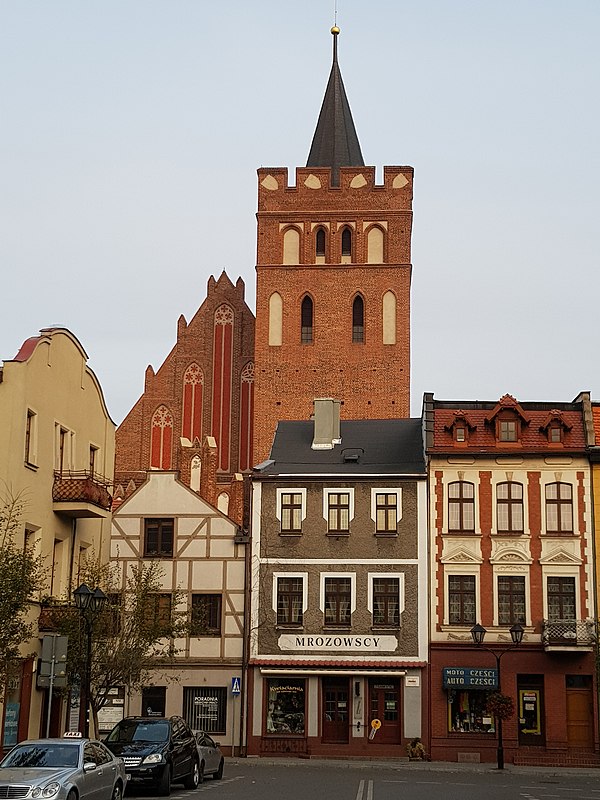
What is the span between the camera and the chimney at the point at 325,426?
4612cm

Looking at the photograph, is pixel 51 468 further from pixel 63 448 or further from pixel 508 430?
pixel 508 430

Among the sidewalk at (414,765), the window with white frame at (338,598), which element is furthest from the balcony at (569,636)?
the window with white frame at (338,598)

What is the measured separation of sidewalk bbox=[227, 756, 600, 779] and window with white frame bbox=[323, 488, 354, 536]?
7.60m

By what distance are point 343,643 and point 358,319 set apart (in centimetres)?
2348

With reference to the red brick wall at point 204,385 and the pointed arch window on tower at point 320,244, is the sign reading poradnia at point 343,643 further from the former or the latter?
the pointed arch window on tower at point 320,244

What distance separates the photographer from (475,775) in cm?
3434

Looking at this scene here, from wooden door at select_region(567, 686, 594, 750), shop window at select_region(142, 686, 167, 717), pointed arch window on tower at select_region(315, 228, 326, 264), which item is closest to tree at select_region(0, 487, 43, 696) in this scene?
shop window at select_region(142, 686, 167, 717)

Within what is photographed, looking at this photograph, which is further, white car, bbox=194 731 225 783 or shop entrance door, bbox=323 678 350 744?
shop entrance door, bbox=323 678 350 744

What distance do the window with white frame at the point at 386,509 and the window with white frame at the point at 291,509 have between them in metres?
2.44

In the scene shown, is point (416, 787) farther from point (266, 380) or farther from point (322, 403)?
point (266, 380)

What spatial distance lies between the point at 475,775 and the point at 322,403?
16385 mm

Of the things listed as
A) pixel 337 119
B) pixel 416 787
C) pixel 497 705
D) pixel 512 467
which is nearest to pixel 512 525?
pixel 512 467

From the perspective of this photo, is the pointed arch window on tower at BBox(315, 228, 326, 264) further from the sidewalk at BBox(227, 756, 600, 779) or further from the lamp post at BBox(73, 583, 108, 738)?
the lamp post at BBox(73, 583, 108, 738)

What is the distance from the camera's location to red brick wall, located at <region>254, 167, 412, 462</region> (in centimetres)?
6009
